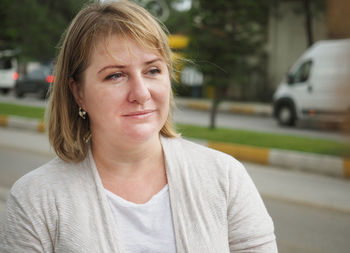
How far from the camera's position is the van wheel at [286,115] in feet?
42.8

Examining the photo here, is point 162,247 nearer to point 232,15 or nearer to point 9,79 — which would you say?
point 232,15

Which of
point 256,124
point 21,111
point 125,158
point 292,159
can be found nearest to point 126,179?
point 125,158

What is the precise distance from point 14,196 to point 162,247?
0.48 m

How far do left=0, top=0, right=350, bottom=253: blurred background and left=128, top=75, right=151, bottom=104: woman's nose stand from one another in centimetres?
35

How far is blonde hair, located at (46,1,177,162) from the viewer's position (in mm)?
1519

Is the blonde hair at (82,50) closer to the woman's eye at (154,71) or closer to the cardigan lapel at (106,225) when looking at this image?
the woman's eye at (154,71)

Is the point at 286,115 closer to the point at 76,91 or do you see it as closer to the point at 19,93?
the point at 76,91

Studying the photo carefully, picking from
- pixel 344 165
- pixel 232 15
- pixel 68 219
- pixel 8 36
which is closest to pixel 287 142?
pixel 344 165

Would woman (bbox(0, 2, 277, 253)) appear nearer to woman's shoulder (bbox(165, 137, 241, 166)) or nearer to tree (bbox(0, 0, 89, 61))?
woman's shoulder (bbox(165, 137, 241, 166))

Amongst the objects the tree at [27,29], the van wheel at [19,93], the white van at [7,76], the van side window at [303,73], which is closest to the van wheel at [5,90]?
the white van at [7,76]

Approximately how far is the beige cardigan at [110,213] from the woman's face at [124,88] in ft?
0.48

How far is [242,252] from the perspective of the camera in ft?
5.05

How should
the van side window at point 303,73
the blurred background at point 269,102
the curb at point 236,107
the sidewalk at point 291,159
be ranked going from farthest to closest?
1. the curb at point 236,107
2. the van side window at point 303,73
3. the sidewalk at point 291,159
4. the blurred background at point 269,102

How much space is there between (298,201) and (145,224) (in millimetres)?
3962
